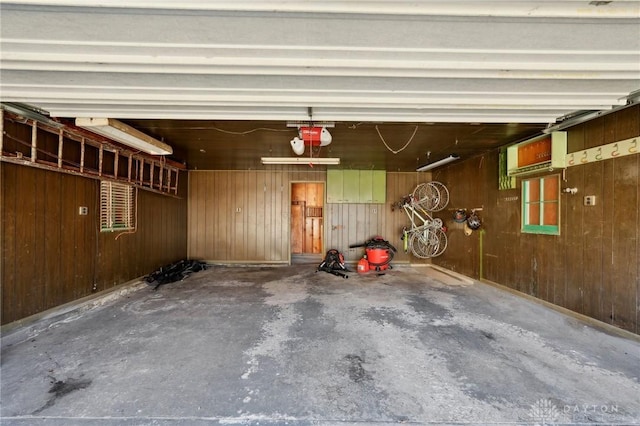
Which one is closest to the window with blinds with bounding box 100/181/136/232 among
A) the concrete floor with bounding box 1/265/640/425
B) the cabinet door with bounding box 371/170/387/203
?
the concrete floor with bounding box 1/265/640/425

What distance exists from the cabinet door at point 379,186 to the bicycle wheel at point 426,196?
0.87 metres

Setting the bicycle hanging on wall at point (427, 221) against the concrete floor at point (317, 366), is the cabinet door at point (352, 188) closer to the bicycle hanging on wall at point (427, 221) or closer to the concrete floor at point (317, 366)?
the bicycle hanging on wall at point (427, 221)

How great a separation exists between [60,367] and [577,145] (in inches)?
228

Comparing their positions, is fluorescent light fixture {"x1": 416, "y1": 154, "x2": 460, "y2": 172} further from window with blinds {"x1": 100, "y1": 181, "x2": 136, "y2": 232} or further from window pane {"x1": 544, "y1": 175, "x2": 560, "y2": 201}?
window with blinds {"x1": 100, "y1": 181, "x2": 136, "y2": 232}

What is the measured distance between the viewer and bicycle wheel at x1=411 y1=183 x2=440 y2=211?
222 inches

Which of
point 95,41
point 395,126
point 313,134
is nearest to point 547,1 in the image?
point 395,126

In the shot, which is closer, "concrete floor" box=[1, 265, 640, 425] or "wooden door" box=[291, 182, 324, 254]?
"concrete floor" box=[1, 265, 640, 425]

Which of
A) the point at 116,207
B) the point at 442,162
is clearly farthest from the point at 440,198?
the point at 116,207

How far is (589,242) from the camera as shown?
115 inches

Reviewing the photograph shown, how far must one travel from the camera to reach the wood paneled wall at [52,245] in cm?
262

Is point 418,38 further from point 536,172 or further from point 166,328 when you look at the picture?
point 166,328

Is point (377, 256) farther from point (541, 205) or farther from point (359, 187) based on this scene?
point (541, 205)

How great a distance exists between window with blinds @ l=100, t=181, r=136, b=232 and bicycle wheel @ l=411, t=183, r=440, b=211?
558 cm

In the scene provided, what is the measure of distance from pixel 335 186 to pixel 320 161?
2.00 m
